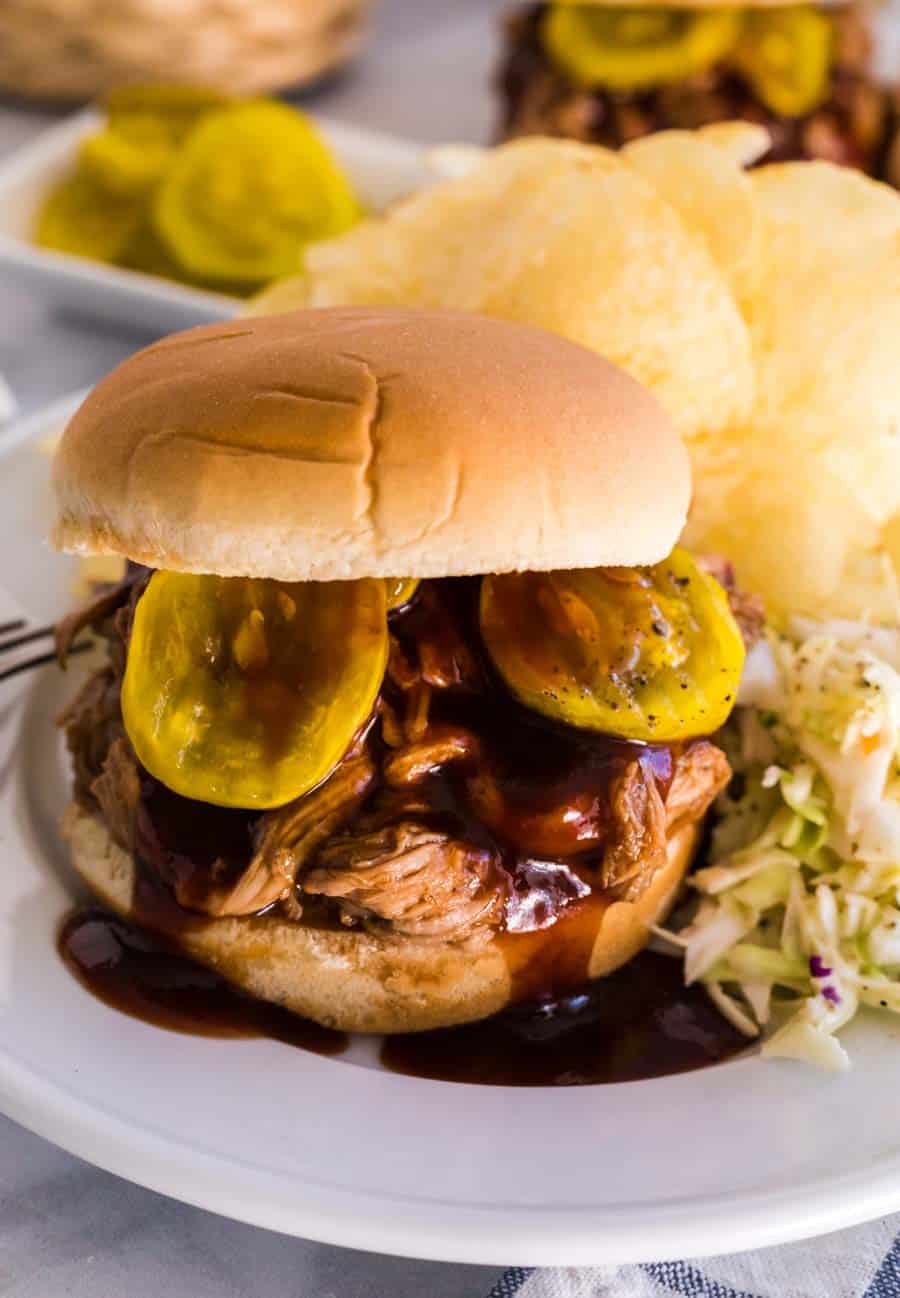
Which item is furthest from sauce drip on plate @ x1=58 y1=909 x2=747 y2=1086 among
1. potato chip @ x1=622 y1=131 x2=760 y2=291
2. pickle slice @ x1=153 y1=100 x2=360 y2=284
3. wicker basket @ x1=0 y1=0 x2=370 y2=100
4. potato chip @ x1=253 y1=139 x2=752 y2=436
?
wicker basket @ x1=0 y1=0 x2=370 y2=100

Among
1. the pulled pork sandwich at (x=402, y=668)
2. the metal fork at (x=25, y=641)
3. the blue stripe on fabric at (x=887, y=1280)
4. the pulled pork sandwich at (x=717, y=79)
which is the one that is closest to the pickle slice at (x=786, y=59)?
the pulled pork sandwich at (x=717, y=79)

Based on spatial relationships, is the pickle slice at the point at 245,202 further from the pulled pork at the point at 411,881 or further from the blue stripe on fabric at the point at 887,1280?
the blue stripe on fabric at the point at 887,1280

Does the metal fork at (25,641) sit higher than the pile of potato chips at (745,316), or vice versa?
the pile of potato chips at (745,316)

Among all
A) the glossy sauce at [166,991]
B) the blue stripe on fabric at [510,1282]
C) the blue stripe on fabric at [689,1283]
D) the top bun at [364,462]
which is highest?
the top bun at [364,462]

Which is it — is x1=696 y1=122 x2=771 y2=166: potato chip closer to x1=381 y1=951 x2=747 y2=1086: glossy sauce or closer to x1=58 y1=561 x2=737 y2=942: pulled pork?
x1=58 y1=561 x2=737 y2=942: pulled pork

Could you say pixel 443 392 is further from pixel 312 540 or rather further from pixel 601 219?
pixel 601 219

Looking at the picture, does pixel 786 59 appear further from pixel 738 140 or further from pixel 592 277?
pixel 592 277

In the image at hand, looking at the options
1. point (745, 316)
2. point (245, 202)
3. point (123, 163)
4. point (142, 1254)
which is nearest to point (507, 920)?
point (142, 1254)
